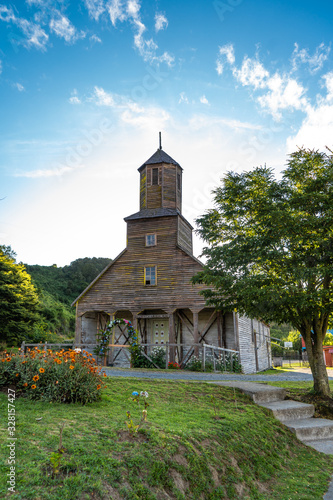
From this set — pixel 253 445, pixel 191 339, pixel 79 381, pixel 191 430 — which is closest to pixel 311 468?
pixel 253 445

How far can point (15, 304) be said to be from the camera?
2739 centimetres

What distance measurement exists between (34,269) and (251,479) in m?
50.1

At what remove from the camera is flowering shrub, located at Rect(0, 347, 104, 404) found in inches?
243

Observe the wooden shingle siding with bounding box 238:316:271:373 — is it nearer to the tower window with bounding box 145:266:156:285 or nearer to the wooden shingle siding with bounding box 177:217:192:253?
the tower window with bounding box 145:266:156:285

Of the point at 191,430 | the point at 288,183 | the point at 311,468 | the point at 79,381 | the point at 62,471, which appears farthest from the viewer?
the point at 288,183

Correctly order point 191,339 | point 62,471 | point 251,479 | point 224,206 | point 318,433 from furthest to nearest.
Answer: point 191,339 → point 224,206 → point 318,433 → point 251,479 → point 62,471

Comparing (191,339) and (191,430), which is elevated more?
(191,339)

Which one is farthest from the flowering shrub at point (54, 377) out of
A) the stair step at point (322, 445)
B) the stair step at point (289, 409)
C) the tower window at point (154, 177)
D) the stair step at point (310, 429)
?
the tower window at point (154, 177)

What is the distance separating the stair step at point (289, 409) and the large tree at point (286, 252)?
4.27 feet

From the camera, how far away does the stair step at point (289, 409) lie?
7.35m

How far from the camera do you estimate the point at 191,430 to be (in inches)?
196

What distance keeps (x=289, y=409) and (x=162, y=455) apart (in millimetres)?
4453

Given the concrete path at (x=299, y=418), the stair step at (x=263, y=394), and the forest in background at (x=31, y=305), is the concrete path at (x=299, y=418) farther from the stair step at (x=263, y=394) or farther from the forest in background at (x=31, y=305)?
the forest in background at (x=31, y=305)

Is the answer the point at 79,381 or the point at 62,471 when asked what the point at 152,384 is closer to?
the point at 79,381
